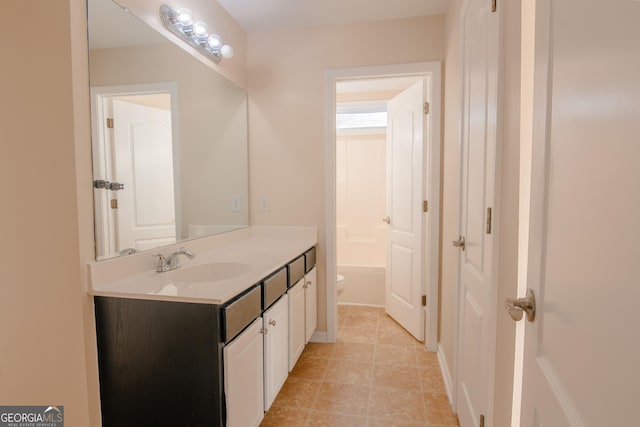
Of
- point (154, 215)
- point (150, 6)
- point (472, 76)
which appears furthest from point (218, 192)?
point (472, 76)

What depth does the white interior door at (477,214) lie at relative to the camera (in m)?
1.20

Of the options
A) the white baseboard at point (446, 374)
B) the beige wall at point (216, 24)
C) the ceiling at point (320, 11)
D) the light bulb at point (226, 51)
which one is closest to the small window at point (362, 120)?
the ceiling at point (320, 11)

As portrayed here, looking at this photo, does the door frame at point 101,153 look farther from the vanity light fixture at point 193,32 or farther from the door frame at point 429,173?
the door frame at point 429,173

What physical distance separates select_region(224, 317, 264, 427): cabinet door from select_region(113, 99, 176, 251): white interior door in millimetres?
681

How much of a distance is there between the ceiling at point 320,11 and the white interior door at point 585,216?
1790mm

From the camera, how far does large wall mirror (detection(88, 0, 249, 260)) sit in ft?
4.41

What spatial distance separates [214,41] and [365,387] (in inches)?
95.8

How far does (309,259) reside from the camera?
240 cm

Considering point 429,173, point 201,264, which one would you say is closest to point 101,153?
point 201,264

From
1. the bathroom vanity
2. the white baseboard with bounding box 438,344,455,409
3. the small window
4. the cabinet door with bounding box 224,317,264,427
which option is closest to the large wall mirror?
the bathroom vanity

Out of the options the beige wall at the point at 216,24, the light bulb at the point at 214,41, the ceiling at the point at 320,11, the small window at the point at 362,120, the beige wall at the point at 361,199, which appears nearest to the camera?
the beige wall at the point at 216,24

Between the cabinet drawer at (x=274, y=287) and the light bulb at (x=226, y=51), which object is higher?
the light bulb at (x=226, y=51)

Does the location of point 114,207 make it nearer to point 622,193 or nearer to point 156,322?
point 156,322

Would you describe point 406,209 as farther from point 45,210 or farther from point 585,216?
point 45,210
